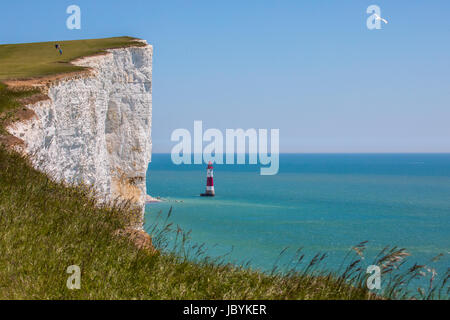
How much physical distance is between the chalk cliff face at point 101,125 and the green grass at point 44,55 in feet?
3.30

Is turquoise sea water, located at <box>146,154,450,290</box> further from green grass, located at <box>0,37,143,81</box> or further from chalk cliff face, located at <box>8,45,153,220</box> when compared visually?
green grass, located at <box>0,37,143,81</box>

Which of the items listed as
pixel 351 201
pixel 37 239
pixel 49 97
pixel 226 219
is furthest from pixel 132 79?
pixel 351 201

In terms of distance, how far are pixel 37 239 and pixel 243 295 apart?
2615 mm

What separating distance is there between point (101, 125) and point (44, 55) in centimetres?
683

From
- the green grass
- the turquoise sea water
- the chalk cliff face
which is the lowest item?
the turquoise sea water

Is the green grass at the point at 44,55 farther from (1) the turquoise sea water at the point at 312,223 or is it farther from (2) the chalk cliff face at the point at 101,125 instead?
(1) the turquoise sea water at the point at 312,223

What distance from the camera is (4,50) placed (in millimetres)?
28609

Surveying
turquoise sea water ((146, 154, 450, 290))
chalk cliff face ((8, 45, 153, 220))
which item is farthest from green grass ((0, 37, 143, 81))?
turquoise sea water ((146, 154, 450, 290))

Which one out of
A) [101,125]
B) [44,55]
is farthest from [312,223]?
[44,55]

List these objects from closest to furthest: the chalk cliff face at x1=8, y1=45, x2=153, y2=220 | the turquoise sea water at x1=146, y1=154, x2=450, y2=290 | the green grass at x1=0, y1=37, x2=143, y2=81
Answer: the chalk cliff face at x1=8, y1=45, x2=153, y2=220
the green grass at x1=0, y1=37, x2=143, y2=81
the turquoise sea water at x1=146, y1=154, x2=450, y2=290

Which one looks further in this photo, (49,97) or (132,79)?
(132,79)

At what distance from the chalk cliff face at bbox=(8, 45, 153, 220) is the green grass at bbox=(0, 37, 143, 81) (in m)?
1.01

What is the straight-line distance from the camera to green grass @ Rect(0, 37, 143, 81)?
19.8 m
